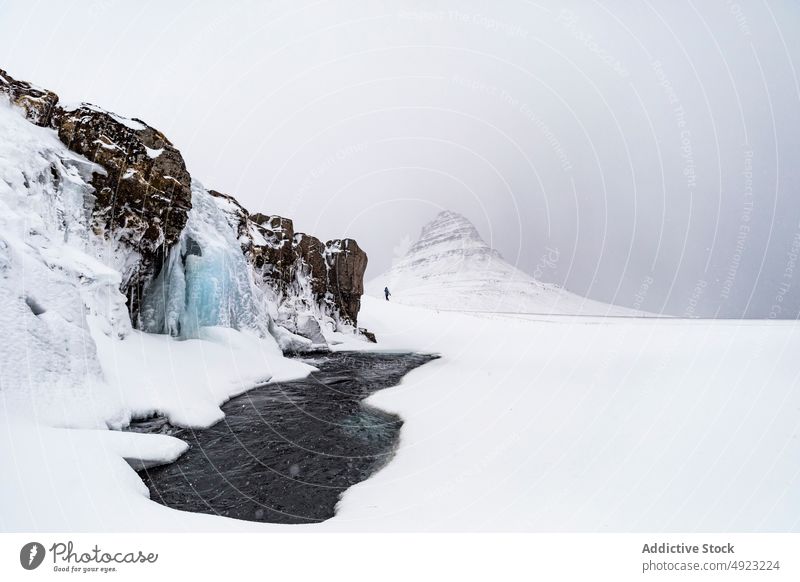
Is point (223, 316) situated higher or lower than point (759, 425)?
lower

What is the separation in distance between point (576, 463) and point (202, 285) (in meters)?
15.4

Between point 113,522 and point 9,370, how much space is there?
4460 millimetres

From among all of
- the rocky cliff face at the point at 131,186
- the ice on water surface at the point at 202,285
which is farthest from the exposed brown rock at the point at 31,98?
the ice on water surface at the point at 202,285

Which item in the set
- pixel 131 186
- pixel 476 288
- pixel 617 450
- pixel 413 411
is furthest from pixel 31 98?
pixel 476 288

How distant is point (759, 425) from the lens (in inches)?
197

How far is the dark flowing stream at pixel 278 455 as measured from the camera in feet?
20.2

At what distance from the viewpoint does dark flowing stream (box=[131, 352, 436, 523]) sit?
6.15 m

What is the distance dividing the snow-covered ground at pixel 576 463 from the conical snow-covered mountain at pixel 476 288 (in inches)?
2267

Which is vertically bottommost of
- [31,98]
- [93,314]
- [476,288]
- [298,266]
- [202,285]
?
[93,314]

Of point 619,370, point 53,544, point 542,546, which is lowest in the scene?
point 53,544

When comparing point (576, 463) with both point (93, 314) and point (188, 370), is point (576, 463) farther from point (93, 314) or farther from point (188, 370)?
point (93, 314)

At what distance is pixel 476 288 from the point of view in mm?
91062

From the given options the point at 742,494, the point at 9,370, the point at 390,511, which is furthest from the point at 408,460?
the point at 9,370

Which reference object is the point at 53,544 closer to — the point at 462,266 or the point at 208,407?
the point at 208,407
